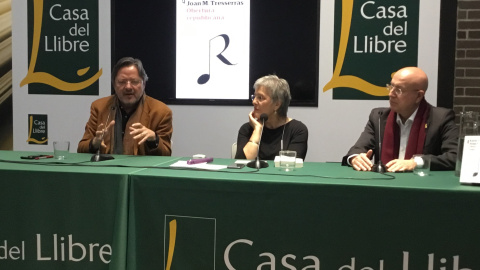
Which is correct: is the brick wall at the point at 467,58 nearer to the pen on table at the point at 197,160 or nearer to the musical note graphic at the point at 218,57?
the musical note graphic at the point at 218,57

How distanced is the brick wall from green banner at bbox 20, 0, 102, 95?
9.84ft

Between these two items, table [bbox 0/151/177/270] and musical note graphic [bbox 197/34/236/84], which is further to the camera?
musical note graphic [bbox 197/34/236/84]

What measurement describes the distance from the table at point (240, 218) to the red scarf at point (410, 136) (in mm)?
477

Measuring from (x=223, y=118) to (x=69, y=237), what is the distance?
229 centimetres

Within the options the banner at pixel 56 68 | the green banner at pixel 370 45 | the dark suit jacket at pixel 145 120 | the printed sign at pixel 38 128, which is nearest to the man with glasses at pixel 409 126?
the green banner at pixel 370 45

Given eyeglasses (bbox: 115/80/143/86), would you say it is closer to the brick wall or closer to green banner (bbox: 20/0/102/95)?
green banner (bbox: 20/0/102/95)

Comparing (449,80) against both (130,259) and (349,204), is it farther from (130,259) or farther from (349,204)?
(130,259)

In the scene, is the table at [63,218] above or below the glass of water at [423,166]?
below

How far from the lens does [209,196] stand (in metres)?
2.05

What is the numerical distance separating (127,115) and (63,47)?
1.66 metres

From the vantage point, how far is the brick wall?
12.9ft

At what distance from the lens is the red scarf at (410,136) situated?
2.77 metres

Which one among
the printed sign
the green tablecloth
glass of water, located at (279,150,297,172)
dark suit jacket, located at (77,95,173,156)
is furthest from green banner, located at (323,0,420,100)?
the printed sign

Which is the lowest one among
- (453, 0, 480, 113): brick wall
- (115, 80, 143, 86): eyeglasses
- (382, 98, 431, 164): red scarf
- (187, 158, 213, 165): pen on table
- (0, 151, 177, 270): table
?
(0, 151, 177, 270): table
